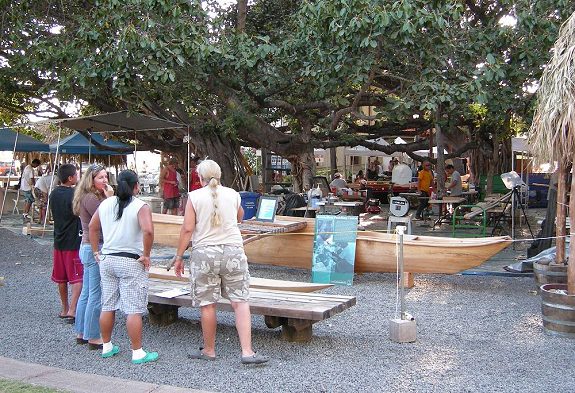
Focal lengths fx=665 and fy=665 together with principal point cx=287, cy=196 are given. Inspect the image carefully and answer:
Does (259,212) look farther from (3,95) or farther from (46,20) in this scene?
(3,95)

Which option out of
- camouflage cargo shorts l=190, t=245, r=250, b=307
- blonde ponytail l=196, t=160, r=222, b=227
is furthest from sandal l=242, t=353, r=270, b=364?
blonde ponytail l=196, t=160, r=222, b=227

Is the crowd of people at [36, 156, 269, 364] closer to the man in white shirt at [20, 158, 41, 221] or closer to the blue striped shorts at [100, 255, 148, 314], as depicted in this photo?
the blue striped shorts at [100, 255, 148, 314]

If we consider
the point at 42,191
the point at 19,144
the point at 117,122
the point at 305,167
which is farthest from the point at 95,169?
the point at 19,144

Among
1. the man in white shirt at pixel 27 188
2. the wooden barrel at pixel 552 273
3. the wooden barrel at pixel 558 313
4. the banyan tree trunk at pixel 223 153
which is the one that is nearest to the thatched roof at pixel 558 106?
the wooden barrel at pixel 552 273

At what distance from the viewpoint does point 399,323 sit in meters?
6.11

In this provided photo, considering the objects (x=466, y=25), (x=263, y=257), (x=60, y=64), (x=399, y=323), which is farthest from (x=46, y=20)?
(x=399, y=323)

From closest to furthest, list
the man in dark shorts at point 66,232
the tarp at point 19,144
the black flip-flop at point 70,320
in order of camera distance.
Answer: the man in dark shorts at point 66,232, the black flip-flop at point 70,320, the tarp at point 19,144

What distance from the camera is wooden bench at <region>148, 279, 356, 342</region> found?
18.8 ft

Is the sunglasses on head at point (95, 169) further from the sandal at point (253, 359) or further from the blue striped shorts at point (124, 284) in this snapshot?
the sandal at point (253, 359)

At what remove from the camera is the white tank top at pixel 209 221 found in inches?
207

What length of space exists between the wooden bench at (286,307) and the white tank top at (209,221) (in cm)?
83

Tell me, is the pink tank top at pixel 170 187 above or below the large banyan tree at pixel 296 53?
below

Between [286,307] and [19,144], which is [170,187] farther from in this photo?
[286,307]

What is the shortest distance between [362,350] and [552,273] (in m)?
2.86
